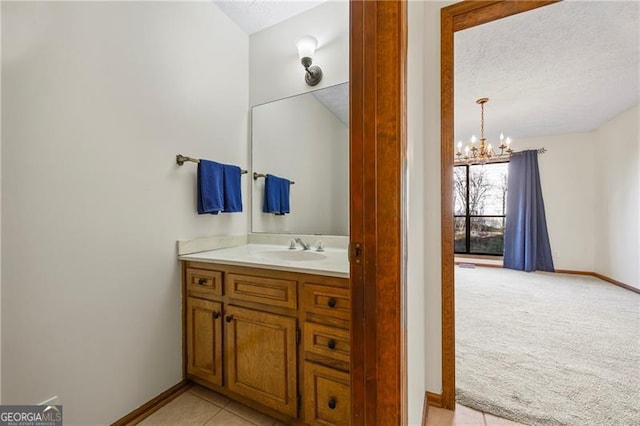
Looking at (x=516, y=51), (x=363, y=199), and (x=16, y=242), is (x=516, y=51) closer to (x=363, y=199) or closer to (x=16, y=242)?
(x=363, y=199)

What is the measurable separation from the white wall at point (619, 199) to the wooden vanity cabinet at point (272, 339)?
4641 millimetres

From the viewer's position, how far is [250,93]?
2186mm

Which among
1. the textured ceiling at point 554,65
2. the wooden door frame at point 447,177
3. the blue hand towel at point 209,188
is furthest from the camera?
the textured ceiling at point 554,65

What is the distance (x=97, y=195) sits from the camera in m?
1.22

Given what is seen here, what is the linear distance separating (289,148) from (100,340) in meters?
1.61

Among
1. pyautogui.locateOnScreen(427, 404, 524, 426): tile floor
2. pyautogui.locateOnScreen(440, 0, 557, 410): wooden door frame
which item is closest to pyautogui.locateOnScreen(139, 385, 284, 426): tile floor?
pyautogui.locateOnScreen(427, 404, 524, 426): tile floor

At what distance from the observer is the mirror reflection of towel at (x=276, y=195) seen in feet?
6.72

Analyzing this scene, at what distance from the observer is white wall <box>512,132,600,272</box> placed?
433cm

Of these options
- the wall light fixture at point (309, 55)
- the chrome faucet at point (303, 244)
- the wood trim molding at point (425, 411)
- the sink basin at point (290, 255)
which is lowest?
the wood trim molding at point (425, 411)

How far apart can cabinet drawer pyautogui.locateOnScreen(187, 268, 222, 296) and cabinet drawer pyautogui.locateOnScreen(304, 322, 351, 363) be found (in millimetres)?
594

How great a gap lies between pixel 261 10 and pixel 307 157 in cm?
113

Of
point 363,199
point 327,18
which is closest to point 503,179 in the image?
point 327,18

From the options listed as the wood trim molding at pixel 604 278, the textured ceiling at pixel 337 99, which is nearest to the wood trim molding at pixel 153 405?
the textured ceiling at pixel 337 99

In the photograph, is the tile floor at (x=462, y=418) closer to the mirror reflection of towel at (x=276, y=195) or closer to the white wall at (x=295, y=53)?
the mirror reflection of towel at (x=276, y=195)
